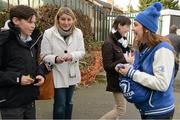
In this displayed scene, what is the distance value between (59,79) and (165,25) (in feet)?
53.1

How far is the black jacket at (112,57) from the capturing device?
5.33 m

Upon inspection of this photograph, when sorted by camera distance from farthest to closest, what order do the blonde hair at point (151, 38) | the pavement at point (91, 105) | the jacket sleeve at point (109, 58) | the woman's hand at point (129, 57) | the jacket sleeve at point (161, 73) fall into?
the pavement at point (91, 105), the jacket sleeve at point (109, 58), the woman's hand at point (129, 57), the blonde hair at point (151, 38), the jacket sleeve at point (161, 73)

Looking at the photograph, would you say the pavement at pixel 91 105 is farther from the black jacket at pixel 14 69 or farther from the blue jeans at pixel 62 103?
the black jacket at pixel 14 69

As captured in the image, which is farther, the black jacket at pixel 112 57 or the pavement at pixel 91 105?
the pavement at pixel 91 105

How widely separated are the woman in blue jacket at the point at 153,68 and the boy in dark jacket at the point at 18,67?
953 mm

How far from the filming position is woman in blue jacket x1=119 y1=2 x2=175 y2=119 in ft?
11.4

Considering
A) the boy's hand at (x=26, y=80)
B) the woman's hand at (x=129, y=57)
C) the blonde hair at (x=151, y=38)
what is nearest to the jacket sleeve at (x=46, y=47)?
the woman's hand at (x=129, y=57)

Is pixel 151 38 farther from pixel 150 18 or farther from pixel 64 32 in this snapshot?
pixel 64 32

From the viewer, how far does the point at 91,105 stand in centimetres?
784

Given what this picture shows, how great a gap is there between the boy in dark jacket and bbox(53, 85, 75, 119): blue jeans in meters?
1.13

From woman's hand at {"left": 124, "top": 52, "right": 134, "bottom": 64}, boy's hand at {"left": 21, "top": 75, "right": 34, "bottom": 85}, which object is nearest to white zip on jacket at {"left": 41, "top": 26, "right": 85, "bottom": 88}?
woman's hand at {"left": 124, "top": 52, "right": 134, "bottom": 64}

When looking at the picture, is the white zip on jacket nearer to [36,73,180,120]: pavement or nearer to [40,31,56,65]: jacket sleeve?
[40,31,56,65]: jacket sleeve

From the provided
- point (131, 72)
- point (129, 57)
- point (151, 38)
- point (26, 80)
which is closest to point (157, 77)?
point (131, 72)

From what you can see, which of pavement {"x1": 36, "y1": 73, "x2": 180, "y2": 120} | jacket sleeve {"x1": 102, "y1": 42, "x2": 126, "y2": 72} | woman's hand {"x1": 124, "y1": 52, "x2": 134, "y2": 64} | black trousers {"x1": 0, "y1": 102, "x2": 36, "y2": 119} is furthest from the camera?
pavement {"x1": 36, "y1": 73, "x2": 180, "y2": 120}
